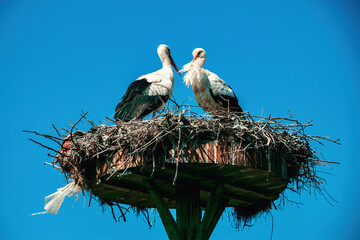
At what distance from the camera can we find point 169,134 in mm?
6387

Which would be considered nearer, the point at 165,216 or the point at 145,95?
the point at 165,216

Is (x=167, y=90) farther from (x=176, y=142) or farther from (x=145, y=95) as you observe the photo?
(x=176, y=142)

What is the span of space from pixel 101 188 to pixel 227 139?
2001 millimetres

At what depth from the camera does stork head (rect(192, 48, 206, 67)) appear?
958 centimetres

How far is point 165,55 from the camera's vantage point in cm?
988

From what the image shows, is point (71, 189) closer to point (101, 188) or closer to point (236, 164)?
point (101, 188)

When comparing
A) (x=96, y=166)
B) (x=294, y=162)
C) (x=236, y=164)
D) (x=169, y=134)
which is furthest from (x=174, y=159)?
(x=294, y=162)

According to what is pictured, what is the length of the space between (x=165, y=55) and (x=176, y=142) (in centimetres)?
364

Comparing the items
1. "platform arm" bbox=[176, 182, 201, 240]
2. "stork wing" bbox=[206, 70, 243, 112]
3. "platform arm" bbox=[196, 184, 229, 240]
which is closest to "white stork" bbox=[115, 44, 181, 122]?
"stork wing" bbox=[206, 70, 243, 112]

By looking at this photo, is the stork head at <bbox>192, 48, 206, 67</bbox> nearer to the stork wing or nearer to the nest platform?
the stork wing

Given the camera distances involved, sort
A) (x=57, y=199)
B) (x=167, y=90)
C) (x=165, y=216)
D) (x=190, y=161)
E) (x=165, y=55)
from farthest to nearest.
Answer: (x=165, y=55), (x=167, y=90), (x=57, y=199), (x=165, y=216), (x=190, y=161)

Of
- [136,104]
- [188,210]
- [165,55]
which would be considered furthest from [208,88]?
[188,210]

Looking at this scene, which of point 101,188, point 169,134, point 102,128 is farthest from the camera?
point 101,188

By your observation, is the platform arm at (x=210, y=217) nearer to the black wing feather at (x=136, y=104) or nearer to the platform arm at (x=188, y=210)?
the platform arm at (x=188, y=210)
